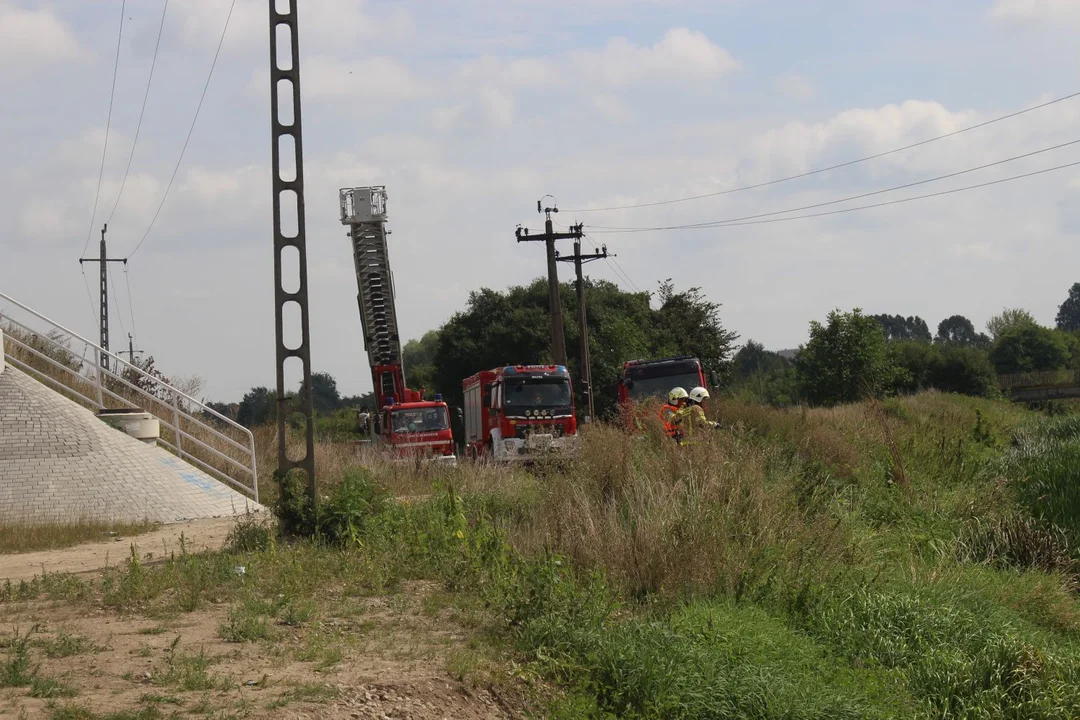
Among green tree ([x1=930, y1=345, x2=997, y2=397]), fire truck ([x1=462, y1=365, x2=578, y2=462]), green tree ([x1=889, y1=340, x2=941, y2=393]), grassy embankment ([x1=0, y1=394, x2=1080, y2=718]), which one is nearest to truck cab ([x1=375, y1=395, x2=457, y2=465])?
fire truck ([x1=462, y1=365, x2=578, y2=462])

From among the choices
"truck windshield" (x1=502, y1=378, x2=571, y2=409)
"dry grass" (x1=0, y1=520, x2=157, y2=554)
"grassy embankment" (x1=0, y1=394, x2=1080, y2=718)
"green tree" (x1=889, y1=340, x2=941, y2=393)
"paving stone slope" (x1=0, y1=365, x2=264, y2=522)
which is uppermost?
"green tree" (x1=889, y1=340, x2=941, y2=393)

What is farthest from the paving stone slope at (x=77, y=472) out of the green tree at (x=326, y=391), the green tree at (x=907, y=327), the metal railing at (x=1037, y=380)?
the green tree at (x=907, y=327)

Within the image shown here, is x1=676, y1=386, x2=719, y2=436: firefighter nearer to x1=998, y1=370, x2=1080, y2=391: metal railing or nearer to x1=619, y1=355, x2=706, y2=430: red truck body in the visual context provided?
x1=619, y1=355, x2=706, y2=430: red truck body

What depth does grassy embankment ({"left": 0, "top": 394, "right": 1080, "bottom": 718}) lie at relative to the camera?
8.46 meters

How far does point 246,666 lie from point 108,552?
6.60m

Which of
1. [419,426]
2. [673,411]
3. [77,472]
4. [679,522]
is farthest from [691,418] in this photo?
[419,426]

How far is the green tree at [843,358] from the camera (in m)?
51.5

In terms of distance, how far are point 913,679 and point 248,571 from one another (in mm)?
6146

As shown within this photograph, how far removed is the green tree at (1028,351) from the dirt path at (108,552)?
93961mm

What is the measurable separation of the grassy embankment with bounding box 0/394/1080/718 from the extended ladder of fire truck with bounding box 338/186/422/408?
57.6 feet

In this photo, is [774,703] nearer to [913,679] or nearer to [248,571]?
[913,679]

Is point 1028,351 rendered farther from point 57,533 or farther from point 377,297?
point 57,533

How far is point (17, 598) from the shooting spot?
9.75m

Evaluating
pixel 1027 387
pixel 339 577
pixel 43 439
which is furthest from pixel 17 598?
pixel 1027 387
